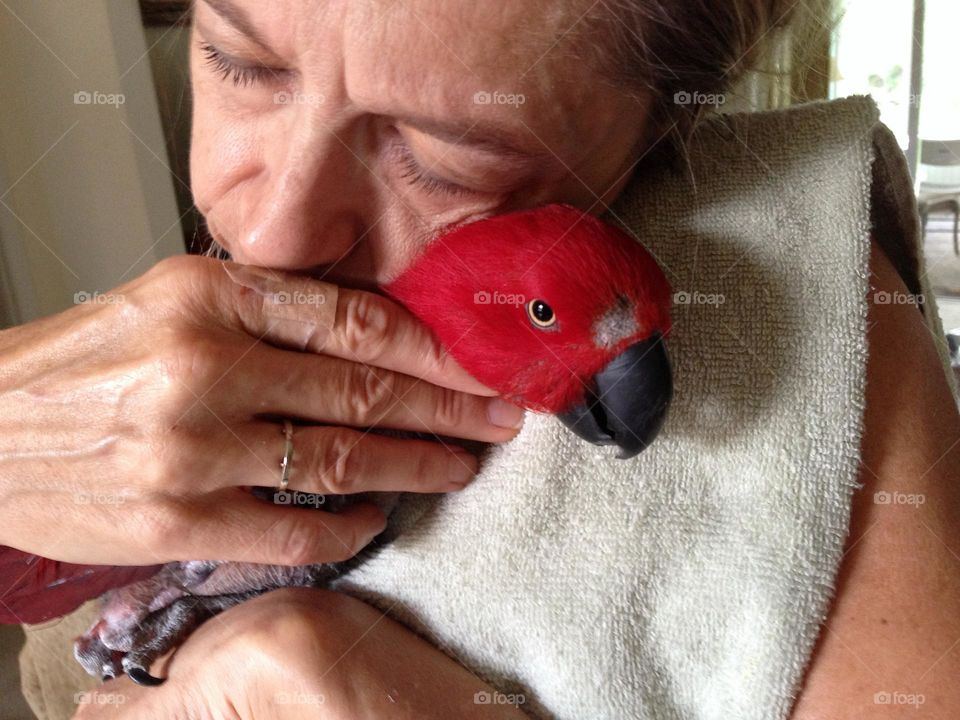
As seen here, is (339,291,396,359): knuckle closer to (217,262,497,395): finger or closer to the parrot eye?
(217,262,497,395): finger

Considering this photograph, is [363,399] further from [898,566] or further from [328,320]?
[898,566]

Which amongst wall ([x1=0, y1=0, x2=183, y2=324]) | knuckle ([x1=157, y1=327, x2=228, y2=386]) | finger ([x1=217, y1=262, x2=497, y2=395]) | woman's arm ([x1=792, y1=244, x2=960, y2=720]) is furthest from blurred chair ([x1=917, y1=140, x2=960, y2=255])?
knuckle ([x1=157, y1=327, x2=228, y2=386])

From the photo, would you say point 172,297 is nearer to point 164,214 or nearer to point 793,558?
point 793,558

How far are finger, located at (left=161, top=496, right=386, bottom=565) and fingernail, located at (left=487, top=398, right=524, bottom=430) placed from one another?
A: 5.8 inches

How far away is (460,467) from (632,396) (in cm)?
18

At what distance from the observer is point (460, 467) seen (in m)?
0.59

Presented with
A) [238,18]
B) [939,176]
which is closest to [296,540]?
[238,18]

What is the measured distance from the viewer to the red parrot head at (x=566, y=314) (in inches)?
18.1

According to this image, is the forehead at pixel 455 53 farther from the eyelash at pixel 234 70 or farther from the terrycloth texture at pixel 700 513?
the terrycloth texture at pixel 700 513

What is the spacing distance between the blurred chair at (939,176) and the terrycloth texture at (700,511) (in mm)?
2700

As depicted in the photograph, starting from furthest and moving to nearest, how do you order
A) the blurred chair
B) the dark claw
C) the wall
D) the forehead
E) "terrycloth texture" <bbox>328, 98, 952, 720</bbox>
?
the blurred chair < the wall < the dark claw < "terrycloth texture" <bbox>328, 98, 952, 720</bbox> < the forehead

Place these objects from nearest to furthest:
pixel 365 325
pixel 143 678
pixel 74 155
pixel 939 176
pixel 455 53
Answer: pixel 455 53, pixel 365 325, pixel 143 678, pixel 74 155, pixel 939 176

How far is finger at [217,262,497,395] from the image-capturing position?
0.51 m

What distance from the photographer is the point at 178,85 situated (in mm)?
1028
